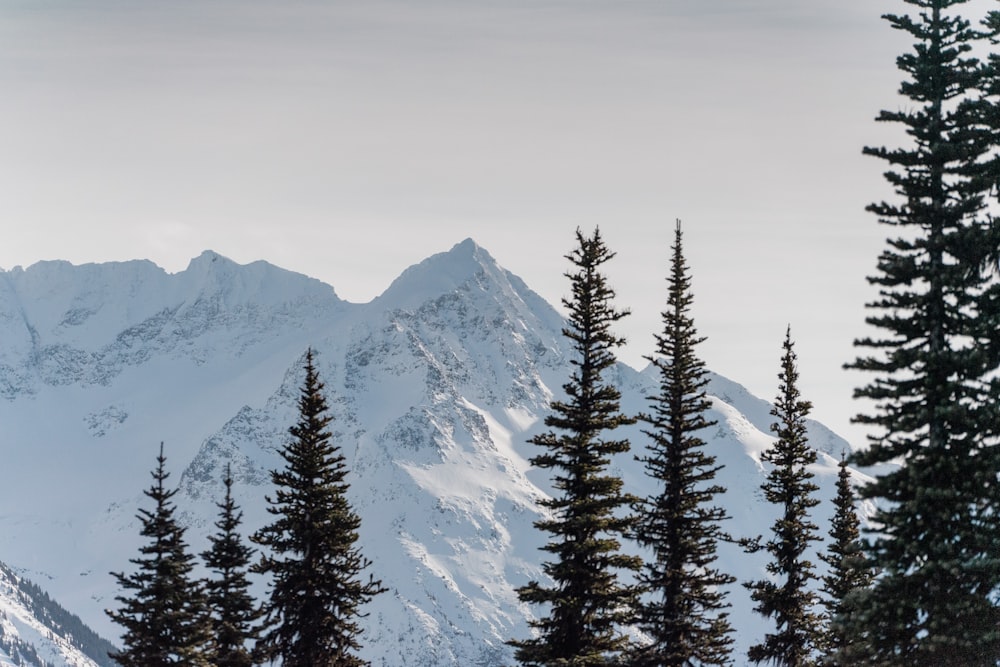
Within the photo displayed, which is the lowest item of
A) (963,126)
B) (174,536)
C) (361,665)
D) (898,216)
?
(361,665)

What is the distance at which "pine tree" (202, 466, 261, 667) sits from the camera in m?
51.2

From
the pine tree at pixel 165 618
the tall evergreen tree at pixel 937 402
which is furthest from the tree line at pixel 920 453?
the pine tree at pixel 165 618

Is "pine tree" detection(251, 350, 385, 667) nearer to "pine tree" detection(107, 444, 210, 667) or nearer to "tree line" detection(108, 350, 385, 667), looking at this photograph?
"tree line" detection(108, 350, 385, 667)

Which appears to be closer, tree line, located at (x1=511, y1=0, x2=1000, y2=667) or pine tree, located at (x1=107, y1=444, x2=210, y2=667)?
tree line, located at (x1=511, y1=0, x2=1000, y2=667)

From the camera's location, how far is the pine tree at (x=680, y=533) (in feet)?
A: 132

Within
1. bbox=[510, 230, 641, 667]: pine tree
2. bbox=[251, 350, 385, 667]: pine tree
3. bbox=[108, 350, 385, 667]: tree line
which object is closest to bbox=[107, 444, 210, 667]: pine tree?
bbox=[108, 350, 385, 667]: tree line

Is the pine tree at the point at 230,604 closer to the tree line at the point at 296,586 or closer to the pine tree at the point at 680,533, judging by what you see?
the tree line at the point at 296,586

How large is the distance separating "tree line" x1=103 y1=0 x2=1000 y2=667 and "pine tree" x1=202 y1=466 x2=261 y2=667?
15 cm

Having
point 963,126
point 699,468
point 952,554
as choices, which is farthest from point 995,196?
point 699,468

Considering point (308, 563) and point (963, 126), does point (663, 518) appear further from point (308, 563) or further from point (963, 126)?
point (963, 126)

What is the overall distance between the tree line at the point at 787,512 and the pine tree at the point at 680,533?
0.24 feet

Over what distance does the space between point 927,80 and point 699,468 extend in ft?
43.5

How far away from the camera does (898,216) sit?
33.6 meters

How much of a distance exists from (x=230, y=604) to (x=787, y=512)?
69.2 feet
